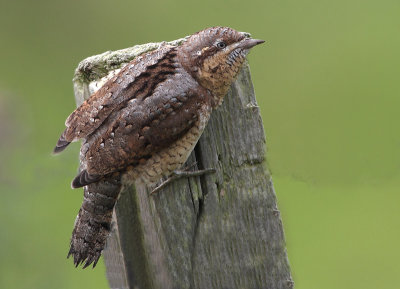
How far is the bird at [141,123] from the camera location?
8.34 feet

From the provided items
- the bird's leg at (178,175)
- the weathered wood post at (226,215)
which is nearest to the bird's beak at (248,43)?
the weathered wood post at (226,215)

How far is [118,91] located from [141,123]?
150 mm

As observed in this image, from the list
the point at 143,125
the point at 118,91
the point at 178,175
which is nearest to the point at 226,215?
the point at 178,175

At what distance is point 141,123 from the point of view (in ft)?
8.34

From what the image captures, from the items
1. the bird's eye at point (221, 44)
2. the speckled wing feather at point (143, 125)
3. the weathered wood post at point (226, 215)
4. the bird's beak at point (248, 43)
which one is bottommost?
the weathered wood post at point (226, 215)

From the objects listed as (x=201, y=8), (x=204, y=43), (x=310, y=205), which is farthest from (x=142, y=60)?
(x=201, y=8)

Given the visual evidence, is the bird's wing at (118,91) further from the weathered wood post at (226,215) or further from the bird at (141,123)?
the weathered wood post at (226,215)

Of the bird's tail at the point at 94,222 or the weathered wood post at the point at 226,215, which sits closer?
the weathered wood post at the point at 226,215

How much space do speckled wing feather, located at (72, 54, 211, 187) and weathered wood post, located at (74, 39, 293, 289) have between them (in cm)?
14

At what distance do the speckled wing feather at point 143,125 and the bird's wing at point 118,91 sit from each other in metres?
0.01

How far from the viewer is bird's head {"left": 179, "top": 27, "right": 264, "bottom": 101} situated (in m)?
Result: 2.63

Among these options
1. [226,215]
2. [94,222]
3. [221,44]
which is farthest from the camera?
[221,44]

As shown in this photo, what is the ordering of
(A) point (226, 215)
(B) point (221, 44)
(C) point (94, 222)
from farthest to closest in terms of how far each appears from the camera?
(B) point (221, 44) < (C) point (94, 222) < (A) point (226, 215)

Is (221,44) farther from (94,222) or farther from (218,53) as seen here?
(94,222)
